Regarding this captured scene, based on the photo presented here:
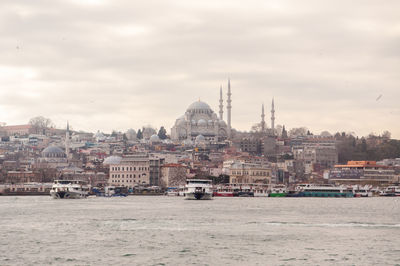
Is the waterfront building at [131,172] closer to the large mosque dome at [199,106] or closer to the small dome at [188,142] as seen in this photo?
the small dome at [188,142]

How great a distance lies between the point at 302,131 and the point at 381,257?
159967mm

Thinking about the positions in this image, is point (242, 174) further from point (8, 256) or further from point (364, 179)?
point (8, 256)

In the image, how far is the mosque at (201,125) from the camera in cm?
17551

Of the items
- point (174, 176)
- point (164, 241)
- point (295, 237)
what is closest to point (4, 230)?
point (164, 241)

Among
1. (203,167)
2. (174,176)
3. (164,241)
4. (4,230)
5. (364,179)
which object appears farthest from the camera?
(203,167)

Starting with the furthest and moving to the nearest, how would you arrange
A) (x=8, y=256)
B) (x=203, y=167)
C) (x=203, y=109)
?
(x=203, y=109) → (x=203, y=167) → (x=8, y=256)

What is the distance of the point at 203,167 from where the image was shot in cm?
12888

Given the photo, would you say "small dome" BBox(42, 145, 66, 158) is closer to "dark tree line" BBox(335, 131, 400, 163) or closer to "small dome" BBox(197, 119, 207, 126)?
"small dome" BBox(197, 119, 207, 126)

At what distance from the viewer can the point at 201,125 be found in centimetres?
17750

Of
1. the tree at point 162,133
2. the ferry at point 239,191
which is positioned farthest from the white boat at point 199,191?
the tree at point 162,133

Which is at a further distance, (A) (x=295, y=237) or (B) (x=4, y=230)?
(B) (x=4, y=230)

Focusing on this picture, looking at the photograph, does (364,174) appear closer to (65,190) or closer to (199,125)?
A: (65,190)

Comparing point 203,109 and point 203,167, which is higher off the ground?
point 203,109

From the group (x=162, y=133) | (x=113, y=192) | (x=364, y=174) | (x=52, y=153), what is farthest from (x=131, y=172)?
(x=162, y=133)
